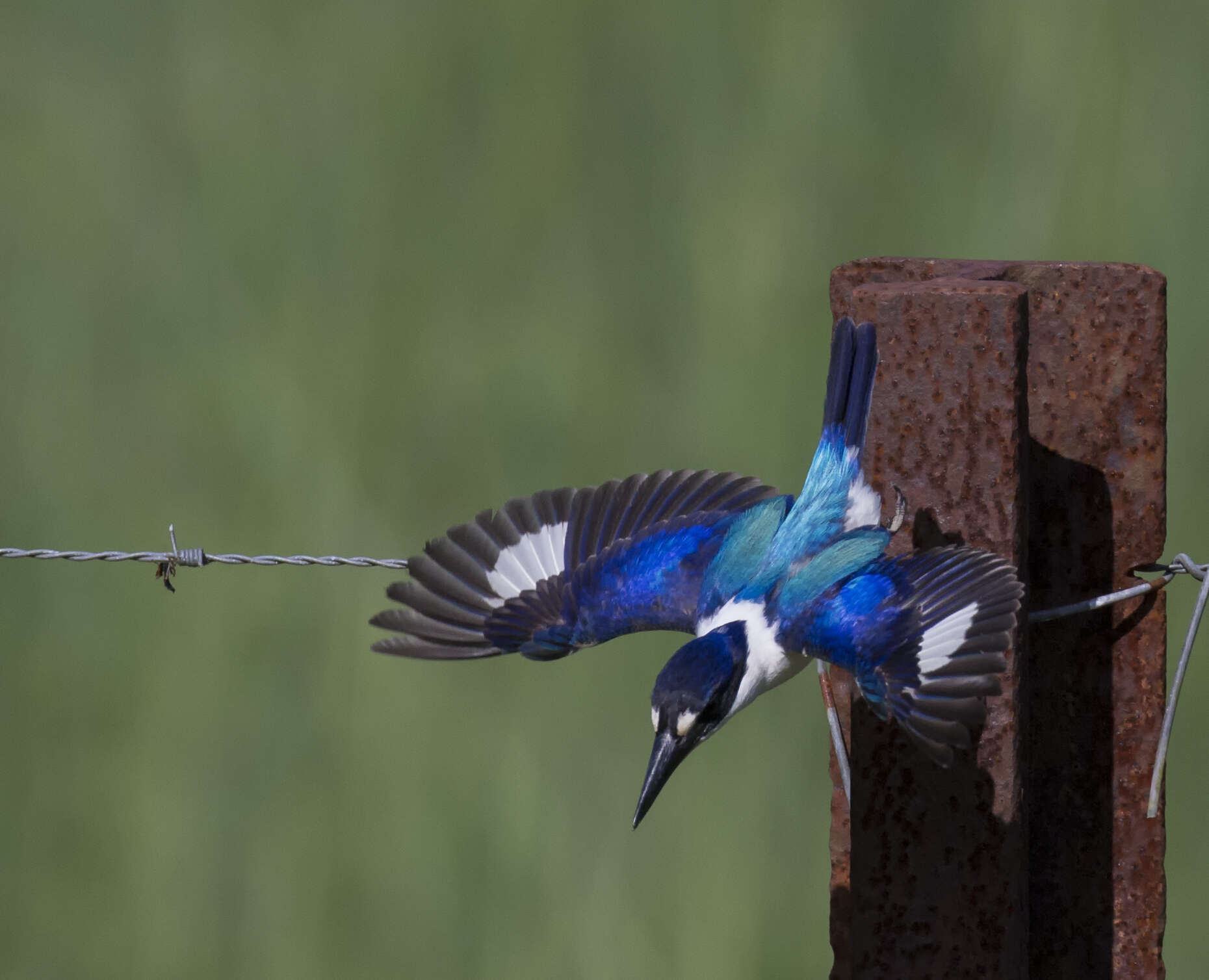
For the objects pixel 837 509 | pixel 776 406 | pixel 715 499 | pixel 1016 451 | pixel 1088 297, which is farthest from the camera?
pixel 776 406

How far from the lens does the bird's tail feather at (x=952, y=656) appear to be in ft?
4.83

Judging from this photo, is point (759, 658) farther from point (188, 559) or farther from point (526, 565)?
point (188, 559)

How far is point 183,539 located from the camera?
8.94ft

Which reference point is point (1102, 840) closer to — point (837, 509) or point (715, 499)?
point (837, 509)

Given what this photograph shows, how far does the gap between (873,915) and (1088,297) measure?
665 millimetres

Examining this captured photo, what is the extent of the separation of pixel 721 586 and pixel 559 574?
24 cm

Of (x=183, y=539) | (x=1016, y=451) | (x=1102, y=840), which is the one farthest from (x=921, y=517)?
(x=183, y=539)

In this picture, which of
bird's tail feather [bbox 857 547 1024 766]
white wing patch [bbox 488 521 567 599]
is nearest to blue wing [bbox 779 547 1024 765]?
bird's tail feather [bbox 857 547 1024 766]

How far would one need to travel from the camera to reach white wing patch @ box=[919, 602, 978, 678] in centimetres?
154

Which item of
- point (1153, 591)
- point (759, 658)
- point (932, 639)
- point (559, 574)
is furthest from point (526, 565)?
point (1153, 591)

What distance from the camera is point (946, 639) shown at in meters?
1.58

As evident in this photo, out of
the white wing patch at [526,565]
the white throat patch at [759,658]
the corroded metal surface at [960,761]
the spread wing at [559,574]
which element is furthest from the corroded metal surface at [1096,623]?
the white wing patch at [526,565]

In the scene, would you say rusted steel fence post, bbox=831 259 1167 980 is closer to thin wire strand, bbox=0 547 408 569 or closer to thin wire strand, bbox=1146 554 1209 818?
thin wire strand, bbox=1146 554 1209 818

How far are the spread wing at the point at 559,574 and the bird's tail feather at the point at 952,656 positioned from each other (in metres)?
0.60
